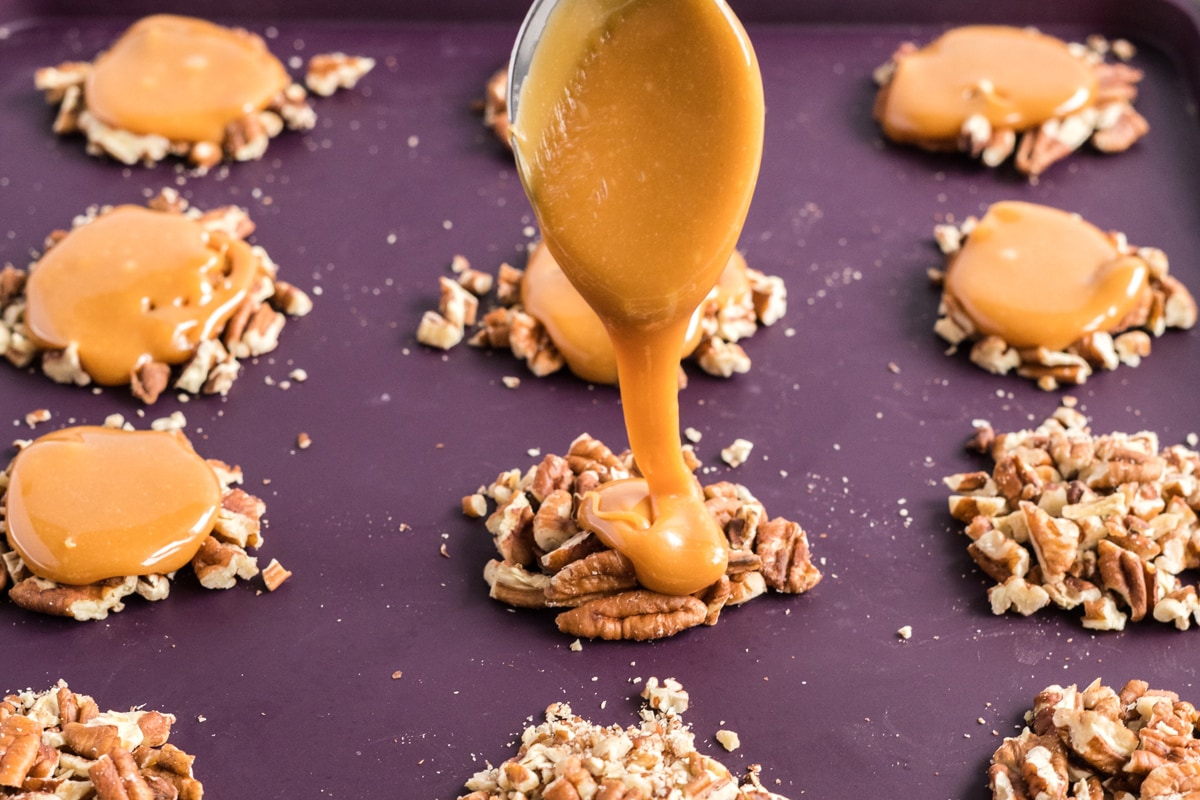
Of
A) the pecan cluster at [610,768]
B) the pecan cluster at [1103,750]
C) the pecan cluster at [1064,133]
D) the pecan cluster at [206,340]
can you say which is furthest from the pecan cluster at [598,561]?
the pecan cluster at [1064,133]

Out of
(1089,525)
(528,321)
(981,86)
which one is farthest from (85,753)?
(981,86)

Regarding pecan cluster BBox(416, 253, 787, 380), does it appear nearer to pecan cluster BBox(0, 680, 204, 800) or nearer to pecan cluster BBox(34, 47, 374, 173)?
pecan cluster BBox(34, 47, 374, 173)

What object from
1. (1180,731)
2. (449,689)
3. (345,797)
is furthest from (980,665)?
(345,797)

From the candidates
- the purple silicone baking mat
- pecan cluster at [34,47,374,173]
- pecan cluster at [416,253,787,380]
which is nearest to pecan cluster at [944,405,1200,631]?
the purple silicone baking mat

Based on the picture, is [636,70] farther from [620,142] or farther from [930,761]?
[930,761]

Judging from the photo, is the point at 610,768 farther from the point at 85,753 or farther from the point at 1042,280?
the point at 1042,280

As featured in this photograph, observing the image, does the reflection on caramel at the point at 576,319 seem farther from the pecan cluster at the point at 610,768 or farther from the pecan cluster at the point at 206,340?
the pecan cluster at the point at 610,768
